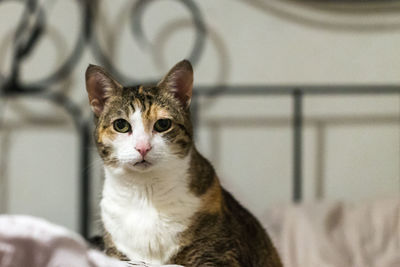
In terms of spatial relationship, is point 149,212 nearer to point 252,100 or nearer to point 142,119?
point 142,119

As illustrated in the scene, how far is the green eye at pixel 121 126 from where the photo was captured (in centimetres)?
75

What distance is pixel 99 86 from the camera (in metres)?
0.76

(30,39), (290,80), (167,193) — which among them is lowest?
(167,193)

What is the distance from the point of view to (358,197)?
1.50 m

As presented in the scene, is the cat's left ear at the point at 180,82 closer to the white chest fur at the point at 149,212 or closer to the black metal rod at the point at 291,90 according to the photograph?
the white chest fur at the point at 149,212

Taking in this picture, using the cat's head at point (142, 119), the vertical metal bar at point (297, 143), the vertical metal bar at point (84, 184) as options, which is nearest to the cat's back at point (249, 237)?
the cat's head at point (142, 119)

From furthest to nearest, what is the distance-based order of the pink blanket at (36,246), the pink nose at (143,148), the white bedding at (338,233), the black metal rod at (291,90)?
the black metal rod at (291,90), the white bedding at (338,233), the pink nose at (143,148), the pink blanket at (36,246)

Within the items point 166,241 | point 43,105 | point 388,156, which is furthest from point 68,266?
→ point 388,156

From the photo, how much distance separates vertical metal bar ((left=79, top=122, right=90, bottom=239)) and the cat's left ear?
77 cm

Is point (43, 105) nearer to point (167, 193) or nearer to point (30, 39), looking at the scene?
point (30, 39)

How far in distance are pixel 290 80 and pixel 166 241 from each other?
2.92ft

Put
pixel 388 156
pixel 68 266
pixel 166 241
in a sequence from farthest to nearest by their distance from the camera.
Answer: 1. pixel 388 156
2. pixel 166 241
3. pixel 68 266

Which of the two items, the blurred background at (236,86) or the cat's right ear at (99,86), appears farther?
the blurred background at (236,86)

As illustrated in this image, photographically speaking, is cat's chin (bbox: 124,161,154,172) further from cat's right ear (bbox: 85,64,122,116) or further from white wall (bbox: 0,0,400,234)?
white wall (bbox: 0,0,400,234)
